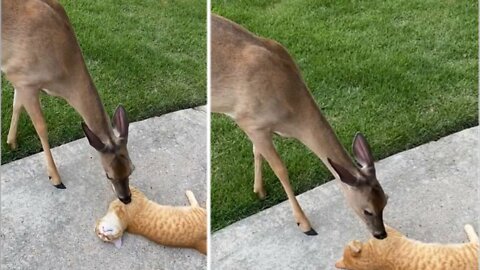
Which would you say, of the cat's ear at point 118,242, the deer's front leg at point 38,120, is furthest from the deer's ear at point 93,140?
the cat's ear at point 118,242

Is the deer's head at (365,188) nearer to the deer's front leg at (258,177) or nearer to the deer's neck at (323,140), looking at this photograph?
the deer's neck at (323,140)

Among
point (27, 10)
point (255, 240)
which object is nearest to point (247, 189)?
point (255, 240)

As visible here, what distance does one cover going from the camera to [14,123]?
171 cm

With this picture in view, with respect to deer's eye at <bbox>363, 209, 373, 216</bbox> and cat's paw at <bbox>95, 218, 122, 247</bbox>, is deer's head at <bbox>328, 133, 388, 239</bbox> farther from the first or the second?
cat's paw at <bbox>95, 218, 122, 247</bbox>

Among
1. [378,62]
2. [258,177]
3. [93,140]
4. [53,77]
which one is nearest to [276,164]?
[258,177]

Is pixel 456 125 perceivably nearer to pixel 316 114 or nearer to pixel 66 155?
pixel 316 114

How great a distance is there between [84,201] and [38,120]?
23cm

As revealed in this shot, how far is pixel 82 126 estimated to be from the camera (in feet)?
5.57

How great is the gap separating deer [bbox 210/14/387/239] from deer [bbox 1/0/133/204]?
285mm

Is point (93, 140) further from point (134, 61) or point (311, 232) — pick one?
point (311, 232)

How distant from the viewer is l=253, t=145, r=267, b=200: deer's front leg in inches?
65.8

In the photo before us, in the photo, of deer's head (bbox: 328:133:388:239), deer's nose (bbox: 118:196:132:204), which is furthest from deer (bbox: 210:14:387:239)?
deer's nose (bbox: 118:196:132:204)

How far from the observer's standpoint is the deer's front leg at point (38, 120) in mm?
1671

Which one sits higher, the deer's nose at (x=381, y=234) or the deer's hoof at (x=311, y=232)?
the deer's nose at (x=381, y=234)
